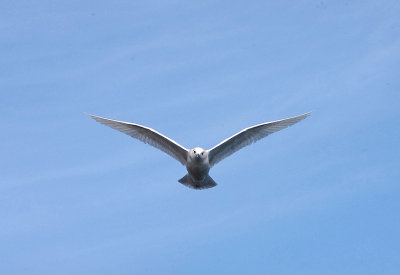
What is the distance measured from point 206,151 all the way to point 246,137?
96.3 inches

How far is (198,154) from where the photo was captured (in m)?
27.6

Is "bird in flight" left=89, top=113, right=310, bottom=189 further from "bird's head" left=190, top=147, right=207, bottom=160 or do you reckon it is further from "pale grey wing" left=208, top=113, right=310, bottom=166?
"bird's head" left=190, top=147, right=207, bottom=160

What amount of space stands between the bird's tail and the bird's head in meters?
1.63

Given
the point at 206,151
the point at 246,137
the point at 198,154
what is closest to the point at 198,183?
the point at 206,151

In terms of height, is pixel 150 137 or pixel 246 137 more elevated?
pixel 150 137

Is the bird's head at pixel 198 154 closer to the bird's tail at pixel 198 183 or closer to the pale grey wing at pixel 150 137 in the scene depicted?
the pale grey wing at pixel 150 137

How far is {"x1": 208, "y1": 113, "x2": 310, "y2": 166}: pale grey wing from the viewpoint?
2888 centimetres

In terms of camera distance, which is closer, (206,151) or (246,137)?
(206,151)

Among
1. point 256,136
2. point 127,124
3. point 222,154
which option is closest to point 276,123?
point 256,136

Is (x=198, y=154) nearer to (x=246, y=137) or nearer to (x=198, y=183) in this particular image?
(x=198, y=183)

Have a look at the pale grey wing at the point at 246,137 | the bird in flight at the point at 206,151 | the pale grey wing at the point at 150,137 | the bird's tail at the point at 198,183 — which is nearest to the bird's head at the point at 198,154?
the bird in flight at the point at 206,151

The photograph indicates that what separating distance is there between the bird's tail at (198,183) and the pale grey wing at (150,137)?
86 cm

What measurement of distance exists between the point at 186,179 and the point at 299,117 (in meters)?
6.66

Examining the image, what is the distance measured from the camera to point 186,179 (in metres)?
29.3
